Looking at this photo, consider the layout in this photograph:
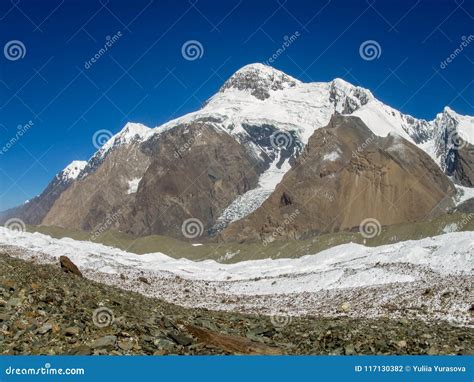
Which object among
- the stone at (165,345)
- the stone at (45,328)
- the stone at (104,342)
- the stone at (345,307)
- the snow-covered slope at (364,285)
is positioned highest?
the snow-covered slope at (364,285)

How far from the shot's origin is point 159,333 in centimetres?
1598

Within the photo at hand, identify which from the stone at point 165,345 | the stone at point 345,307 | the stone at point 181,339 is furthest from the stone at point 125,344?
the stone at point 345,307

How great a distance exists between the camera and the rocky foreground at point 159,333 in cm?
1409

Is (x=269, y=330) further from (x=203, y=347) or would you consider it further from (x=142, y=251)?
(x=142, y=251)

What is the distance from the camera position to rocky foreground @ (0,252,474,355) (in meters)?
14.1

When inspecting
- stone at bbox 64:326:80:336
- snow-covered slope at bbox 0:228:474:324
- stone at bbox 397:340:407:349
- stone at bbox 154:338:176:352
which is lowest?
stone at bbox 397:340:407:349

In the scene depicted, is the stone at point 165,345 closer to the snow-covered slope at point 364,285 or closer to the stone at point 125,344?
the stone at point 125,344

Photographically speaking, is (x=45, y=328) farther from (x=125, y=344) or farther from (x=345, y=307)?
(x=345, y=307)

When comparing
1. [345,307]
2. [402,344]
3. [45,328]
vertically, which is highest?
[345,307]

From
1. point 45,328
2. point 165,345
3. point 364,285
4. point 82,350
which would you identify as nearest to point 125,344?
point 165,345

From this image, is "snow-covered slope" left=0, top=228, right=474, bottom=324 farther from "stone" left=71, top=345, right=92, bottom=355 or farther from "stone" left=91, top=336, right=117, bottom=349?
"stone" left=71, top=345, right=92, bottom=355

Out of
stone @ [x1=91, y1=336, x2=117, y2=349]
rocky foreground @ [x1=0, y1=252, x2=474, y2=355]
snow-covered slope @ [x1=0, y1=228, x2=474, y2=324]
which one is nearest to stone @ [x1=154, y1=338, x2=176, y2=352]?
rocky foreground @ [x1=0, y1=252, x2=474, y2=355]

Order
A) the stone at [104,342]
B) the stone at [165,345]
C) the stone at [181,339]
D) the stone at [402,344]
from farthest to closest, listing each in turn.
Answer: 1. the stone at [402,344]
2. the stone at [181,339]
3. the stone at [165,345]
4. the stone at [104,342]

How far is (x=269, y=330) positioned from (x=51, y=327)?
7.59 m
